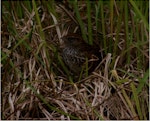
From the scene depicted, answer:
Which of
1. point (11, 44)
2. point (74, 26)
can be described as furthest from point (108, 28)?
point (11, 44)

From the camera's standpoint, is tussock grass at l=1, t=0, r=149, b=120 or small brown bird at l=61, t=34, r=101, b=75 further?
small brown bird at l=61, t=34, r=101, b=75

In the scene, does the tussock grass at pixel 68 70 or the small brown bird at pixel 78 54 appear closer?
the tussock grass at pixel 68 70

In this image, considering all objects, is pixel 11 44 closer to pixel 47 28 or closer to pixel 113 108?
pixel 47 28

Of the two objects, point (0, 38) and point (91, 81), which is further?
point (0, 38)

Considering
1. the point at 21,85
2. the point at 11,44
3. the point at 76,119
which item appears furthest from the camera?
the point at 11,44
